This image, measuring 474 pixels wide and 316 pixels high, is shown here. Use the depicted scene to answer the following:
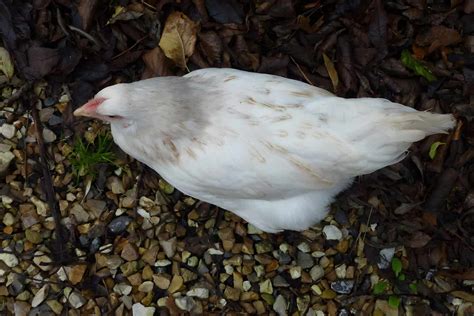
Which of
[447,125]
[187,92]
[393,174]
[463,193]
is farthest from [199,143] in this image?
[463,193]

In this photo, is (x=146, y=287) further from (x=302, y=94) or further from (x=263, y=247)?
(x=302, y=94)

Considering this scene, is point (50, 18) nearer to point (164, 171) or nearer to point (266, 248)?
point (164, 171)

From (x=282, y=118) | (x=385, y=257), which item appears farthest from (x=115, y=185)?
(x=385, y=257)

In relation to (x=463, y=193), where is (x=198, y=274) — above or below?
below

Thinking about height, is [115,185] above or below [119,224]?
above

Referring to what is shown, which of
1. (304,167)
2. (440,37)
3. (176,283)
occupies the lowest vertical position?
(176,283)

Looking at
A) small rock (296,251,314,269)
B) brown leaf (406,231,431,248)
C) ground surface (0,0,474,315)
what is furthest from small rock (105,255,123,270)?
brown leaf (406,231,431,248)
